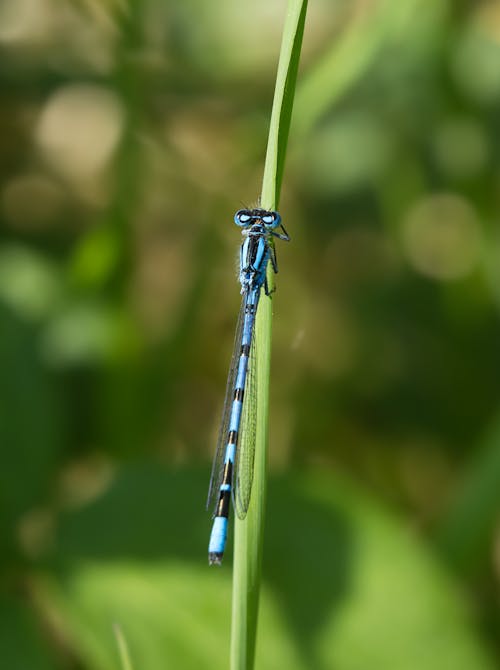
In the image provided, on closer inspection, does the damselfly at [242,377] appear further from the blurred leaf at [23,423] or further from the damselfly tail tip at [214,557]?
the blurred leaf at [23,423]

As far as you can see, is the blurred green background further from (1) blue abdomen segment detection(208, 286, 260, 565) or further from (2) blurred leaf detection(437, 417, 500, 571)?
(1) blue abdomen segment detection(208, 286, 260, 565)

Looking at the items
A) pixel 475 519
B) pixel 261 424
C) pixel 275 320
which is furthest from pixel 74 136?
pixel 261 424

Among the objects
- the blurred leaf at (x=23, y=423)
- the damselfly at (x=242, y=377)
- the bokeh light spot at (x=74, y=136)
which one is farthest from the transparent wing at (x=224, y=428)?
the bokeh light spot at (x=74, y=136)

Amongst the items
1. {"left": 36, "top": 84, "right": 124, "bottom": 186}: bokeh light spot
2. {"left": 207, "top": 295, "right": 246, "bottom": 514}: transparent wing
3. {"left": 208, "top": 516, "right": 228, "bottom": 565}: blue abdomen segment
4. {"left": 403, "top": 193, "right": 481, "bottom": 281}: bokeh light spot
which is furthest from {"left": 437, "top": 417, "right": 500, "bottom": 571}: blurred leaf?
{"left": 36, "top": 84, "right": 124, "bottom": 186}: bokeh light spot

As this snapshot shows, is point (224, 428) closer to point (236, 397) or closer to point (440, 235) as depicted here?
point (236, 397)

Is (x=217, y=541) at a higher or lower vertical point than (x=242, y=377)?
lower
